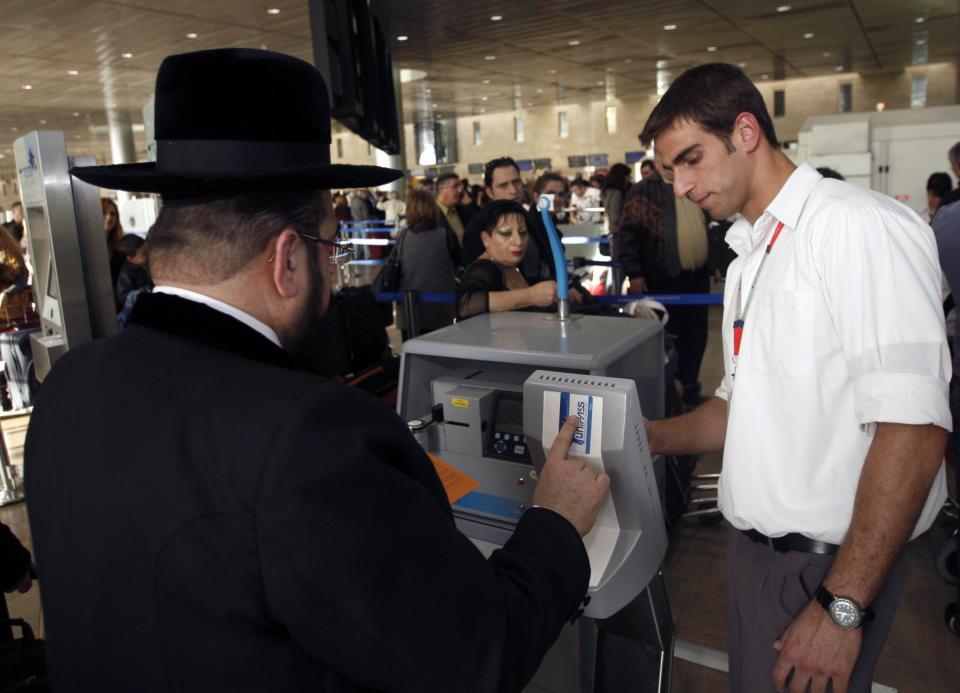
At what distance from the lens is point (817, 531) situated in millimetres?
1277

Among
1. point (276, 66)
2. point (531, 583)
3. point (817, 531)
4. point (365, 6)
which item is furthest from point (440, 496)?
point (365, 6)

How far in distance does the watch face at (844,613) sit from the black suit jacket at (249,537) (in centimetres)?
58

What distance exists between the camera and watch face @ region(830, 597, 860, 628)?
1.16m

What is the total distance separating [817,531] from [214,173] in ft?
3.74

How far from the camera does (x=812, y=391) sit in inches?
48.6

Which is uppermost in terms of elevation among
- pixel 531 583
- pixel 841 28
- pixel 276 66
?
pixel 841 28

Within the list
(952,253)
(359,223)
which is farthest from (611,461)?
(359,223)

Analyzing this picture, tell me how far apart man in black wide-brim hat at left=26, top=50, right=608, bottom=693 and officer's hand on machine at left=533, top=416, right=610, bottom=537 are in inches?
4.0

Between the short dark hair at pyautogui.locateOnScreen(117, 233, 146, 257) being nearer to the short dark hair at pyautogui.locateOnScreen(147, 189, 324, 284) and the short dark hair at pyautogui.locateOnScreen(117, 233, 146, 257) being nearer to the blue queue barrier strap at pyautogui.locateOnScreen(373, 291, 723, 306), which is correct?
the blue queue barrier strap at pyautogui.locateOnScreen(373, 291, 723, 306)

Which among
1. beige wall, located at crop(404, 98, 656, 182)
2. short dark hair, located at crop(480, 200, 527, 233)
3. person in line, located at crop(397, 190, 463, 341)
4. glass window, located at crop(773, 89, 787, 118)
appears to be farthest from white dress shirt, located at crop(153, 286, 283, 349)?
beige wall, located at crop(404, 98, 656, 182)

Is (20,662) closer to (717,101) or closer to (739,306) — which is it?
(739,306)

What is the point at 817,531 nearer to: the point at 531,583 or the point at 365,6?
the point at 531,583

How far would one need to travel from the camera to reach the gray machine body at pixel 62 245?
10.8 ft

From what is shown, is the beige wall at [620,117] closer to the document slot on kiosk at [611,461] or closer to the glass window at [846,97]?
the glass window at [846,97]
